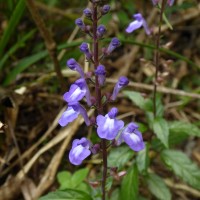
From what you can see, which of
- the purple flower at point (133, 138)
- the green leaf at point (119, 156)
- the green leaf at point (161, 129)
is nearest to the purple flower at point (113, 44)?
the purple flower at point (133, 138)

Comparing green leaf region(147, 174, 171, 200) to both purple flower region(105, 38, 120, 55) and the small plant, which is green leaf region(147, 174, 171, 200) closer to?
the small plant

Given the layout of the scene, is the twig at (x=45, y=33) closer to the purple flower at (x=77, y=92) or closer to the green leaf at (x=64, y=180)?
the green leaf at (x=64, y=180)

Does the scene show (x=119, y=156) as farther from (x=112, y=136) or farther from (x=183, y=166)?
(x=112, y=136)

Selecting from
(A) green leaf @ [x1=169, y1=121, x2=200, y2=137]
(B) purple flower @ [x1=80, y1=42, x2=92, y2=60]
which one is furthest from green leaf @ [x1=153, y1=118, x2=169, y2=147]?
(B) purple flower @ [x1=80, y1=42, x2=92, y2=60]

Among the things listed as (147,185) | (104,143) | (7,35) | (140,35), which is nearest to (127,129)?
(104,143)

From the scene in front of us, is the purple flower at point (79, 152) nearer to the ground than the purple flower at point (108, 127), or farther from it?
nearer to the ground

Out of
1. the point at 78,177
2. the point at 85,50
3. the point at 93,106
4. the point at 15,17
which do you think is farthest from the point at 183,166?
the point at 15,17
